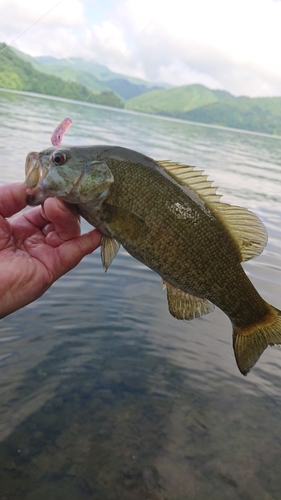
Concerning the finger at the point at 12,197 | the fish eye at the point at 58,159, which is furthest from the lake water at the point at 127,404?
the fish eye at the point at 58,159

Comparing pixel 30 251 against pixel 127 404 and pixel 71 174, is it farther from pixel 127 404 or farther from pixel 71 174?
pixel 127 404

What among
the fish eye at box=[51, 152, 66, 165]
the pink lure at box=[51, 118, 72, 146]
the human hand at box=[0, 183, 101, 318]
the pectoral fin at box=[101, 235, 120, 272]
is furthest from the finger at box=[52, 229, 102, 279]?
the pink lure at box=[51, 118, 72, 146]

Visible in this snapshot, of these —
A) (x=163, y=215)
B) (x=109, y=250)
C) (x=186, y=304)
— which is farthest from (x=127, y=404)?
(x=163, y=215)

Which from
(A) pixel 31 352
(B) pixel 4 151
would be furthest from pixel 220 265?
(B) pixel 4 151

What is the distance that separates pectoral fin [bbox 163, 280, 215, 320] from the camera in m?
3.29

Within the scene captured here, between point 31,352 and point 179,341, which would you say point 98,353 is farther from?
point 179,341

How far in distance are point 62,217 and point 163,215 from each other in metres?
0.82

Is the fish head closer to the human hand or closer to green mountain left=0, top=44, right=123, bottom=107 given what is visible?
the human hand

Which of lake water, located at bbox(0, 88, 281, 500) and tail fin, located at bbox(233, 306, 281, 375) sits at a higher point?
tail fin, located at bbox(233, 306, 281, 375)

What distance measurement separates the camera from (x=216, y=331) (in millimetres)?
7305

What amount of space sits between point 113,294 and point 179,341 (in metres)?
1.72

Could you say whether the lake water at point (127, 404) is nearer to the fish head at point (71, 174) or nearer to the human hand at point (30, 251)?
the human hand at point (30, 251)

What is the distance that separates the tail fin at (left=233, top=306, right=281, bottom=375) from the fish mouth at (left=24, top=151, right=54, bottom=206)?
1951 millimetres

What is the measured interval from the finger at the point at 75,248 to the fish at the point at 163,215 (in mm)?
335
